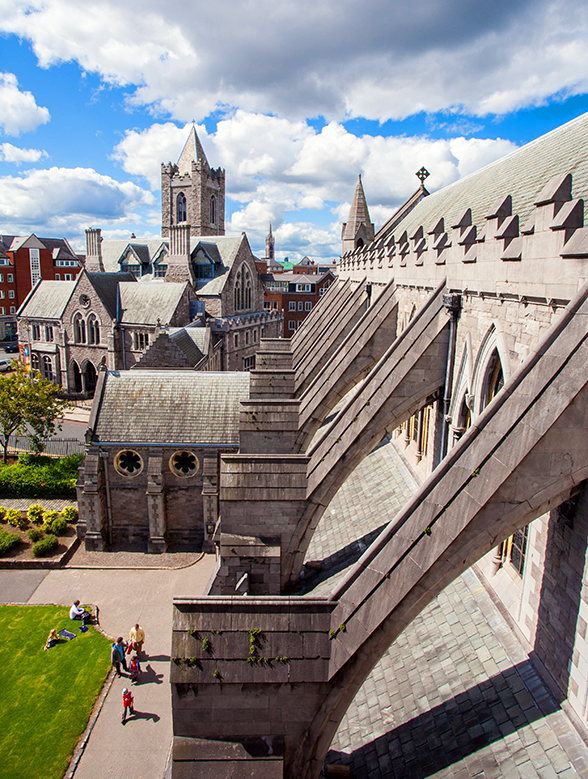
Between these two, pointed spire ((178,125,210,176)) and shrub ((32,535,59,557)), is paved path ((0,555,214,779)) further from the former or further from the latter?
pointed spire ((178,125,210,176))

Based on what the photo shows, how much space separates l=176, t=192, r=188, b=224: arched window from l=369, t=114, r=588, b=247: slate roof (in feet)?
171

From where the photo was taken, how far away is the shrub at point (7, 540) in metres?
20.7

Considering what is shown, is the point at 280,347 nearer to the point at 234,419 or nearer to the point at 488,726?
the point at 234,419

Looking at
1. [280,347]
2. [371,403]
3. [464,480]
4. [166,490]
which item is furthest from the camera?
[280,347]

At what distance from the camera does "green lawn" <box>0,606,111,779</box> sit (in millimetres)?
12040

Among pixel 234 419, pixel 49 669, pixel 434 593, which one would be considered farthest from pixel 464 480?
pixel 234 419

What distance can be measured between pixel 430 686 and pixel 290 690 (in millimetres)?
2392

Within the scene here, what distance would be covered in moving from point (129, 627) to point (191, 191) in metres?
54.8

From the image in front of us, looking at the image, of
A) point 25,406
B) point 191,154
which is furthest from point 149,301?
point 191,154

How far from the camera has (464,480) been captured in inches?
242

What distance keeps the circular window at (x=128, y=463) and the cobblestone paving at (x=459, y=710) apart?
44.6ft

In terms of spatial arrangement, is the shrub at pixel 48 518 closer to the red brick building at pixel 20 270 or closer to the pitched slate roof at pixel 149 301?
the pitched slate roof at pixel 149 301

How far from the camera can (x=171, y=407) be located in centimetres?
2238

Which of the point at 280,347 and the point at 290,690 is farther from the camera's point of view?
the point at 280,347
